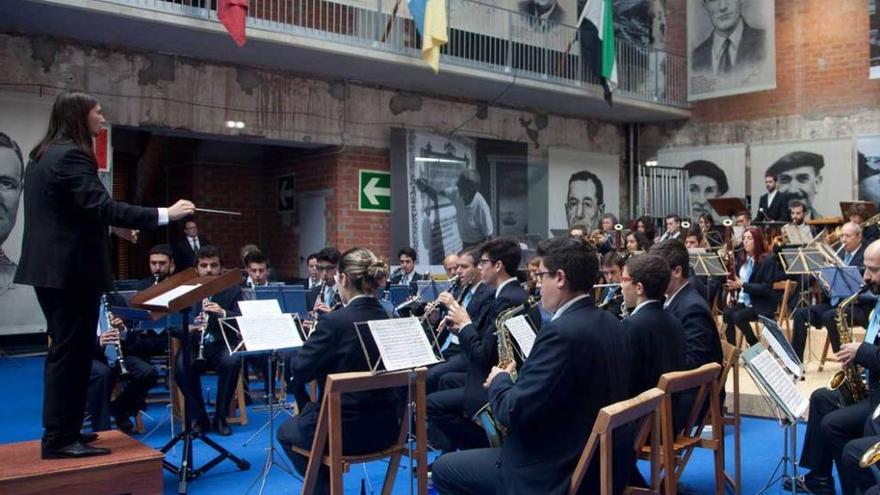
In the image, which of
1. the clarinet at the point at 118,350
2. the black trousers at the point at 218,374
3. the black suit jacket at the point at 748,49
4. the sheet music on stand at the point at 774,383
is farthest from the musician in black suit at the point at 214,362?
the black suit jacket at the point at 748,49

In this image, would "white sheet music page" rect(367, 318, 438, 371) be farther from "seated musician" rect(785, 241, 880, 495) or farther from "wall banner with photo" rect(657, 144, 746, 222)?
"wall banner with photo" rect(657, 144, 746, 222)

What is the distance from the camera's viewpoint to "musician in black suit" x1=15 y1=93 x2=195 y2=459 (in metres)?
3.35

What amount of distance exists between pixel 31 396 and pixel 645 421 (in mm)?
6255

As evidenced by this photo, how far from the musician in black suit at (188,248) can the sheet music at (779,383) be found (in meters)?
7.51

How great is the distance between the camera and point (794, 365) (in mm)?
4484

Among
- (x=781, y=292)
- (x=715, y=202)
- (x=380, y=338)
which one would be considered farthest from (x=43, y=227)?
(x=715, y=202)

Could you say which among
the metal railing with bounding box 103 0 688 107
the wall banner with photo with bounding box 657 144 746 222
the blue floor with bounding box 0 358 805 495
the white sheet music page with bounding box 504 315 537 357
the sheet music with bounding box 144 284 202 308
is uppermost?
the metal railing with bounding box 103 0 688 107

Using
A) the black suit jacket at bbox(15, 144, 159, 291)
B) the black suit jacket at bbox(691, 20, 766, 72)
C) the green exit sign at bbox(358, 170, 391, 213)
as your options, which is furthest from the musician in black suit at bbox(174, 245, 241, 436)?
the black suit jacket at bbox(691, 20, 766, 72)

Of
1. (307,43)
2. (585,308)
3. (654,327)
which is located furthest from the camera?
(307,43)

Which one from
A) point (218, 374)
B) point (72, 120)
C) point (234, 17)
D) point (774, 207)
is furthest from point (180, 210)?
point (774, 207)

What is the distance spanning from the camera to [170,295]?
175 inches

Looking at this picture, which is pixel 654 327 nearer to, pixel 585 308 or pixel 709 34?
pixel 585 308

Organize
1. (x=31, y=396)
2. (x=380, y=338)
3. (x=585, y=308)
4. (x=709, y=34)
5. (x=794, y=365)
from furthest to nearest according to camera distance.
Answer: (x=709, y=34), (x=31, y=396), (x=794, y=365), (x=380, y=338), (x=585, y=308)

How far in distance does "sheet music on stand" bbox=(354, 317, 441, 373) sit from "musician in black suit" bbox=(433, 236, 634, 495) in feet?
1.79
